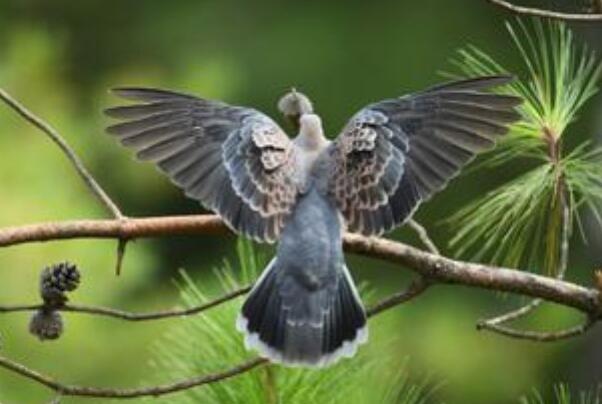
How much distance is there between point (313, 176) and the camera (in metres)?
2.52

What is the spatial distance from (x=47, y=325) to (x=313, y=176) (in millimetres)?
395

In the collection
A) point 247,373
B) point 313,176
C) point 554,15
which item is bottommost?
point 247,373

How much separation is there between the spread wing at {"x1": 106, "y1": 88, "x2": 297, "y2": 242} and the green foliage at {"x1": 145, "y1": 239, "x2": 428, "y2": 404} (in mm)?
89

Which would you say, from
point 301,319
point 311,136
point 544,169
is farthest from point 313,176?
point 544,169

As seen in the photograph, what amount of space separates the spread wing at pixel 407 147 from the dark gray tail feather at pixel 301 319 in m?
0.10

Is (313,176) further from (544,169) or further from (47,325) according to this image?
(47,325)

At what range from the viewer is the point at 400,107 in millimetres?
2592

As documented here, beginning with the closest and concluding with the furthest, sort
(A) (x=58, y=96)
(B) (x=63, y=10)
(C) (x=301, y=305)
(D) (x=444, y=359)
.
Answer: (C) (x=301, y=305)
(A) (x=58, y=96)
(D) (x=444, y=359)
(B) (x=63, y=10)

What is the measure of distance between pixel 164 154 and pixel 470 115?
1.30 ft

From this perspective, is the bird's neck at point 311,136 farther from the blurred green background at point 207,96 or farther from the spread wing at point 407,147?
the blurred green background at point 207,96

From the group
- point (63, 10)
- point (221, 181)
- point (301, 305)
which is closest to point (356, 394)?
point (301, 305)

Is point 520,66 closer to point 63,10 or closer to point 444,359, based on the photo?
point 444,359

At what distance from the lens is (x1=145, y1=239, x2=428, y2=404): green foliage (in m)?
2.45

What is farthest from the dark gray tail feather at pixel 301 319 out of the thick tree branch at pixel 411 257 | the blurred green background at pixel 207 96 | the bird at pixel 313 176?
the blurred green background at pixel 207 96
